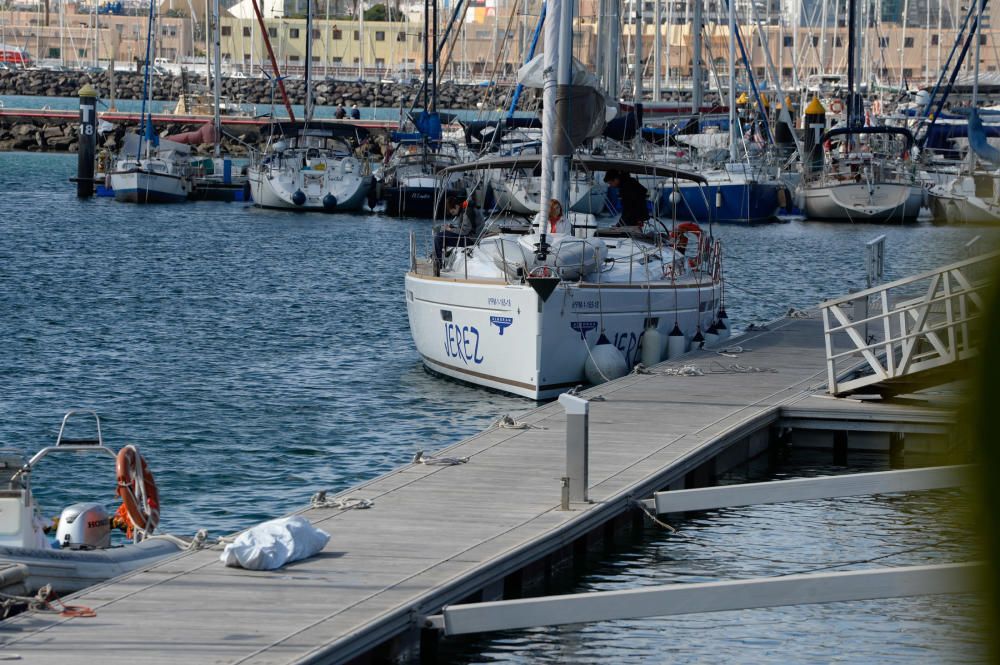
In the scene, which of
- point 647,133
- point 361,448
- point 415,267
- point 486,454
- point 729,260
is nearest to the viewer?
point 486,454

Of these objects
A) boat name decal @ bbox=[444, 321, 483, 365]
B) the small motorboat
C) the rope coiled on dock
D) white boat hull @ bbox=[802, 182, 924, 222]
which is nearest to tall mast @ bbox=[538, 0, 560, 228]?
boat name decal @ bbox=[444, 321, 483, 365]

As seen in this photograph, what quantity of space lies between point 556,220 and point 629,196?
111 inches

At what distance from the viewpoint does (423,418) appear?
19.2 meters

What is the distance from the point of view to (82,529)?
10.2 m

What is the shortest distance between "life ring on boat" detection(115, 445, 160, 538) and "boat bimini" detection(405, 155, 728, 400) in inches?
278

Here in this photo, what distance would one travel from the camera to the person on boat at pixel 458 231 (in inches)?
803

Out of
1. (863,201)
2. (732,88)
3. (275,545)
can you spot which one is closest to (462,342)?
(275,545)

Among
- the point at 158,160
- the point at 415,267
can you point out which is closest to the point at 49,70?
the point at 158,160

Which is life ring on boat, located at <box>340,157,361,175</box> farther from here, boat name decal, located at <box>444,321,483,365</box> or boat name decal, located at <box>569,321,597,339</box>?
boat name decal, located at <box>569,321,597,339</box>

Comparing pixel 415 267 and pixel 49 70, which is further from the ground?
pixel 49 70

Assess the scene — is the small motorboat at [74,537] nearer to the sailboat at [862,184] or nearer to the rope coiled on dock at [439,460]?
the rope coiled on dock at [439,460]

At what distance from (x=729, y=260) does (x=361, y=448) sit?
27.4m

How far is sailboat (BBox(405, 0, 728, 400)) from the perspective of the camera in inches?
707

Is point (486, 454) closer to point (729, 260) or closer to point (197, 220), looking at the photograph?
point (729, 260)
